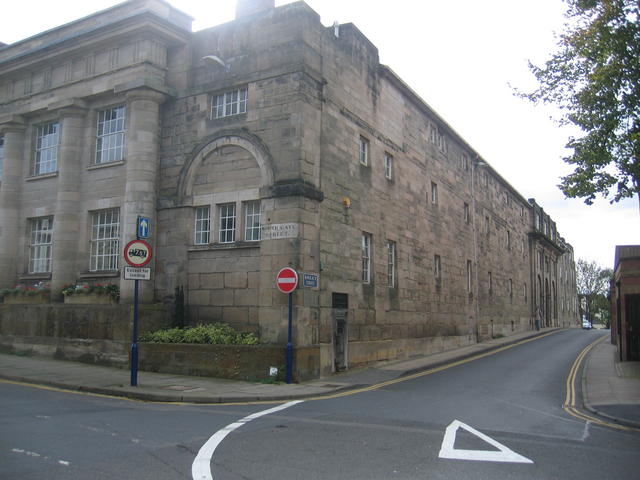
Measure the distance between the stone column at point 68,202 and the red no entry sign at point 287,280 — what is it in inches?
351

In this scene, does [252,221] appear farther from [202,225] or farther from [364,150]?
[364,150]

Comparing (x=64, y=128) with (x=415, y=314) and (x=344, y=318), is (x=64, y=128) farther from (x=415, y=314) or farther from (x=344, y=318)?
(x=415, y=314)

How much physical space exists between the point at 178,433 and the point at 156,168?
39.8 feet

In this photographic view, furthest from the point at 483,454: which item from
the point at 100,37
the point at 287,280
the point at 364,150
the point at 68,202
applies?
the point at 100,37

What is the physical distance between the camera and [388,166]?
918 inches

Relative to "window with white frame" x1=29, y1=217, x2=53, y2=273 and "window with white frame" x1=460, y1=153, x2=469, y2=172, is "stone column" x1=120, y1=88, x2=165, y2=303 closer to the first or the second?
"window with white frame" x1=29, y1=217, x2=53, y2=273

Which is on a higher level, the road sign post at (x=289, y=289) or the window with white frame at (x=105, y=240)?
the window with white frame at (x=105, y=240)

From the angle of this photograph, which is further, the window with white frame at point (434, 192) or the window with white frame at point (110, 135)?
the window with white frame at point (434, 192)

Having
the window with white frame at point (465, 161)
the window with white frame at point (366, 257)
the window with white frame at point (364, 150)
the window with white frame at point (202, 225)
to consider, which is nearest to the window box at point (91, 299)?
the window with white frame at point (202, 225)

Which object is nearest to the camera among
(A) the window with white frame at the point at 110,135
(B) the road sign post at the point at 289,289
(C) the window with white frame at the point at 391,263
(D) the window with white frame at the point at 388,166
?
(B) the road sign post at the point at 289,289

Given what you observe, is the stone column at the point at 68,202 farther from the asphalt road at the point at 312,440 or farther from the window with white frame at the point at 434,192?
the window with white frame at the point at 434,192

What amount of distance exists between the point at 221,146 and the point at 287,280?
5.51 m

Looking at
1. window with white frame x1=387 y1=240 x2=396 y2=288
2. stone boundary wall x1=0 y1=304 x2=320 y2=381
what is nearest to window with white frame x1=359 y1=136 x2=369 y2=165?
window with white frame x1=387 y1=240 x2=396 y2=288

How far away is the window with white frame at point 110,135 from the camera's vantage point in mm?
19922
